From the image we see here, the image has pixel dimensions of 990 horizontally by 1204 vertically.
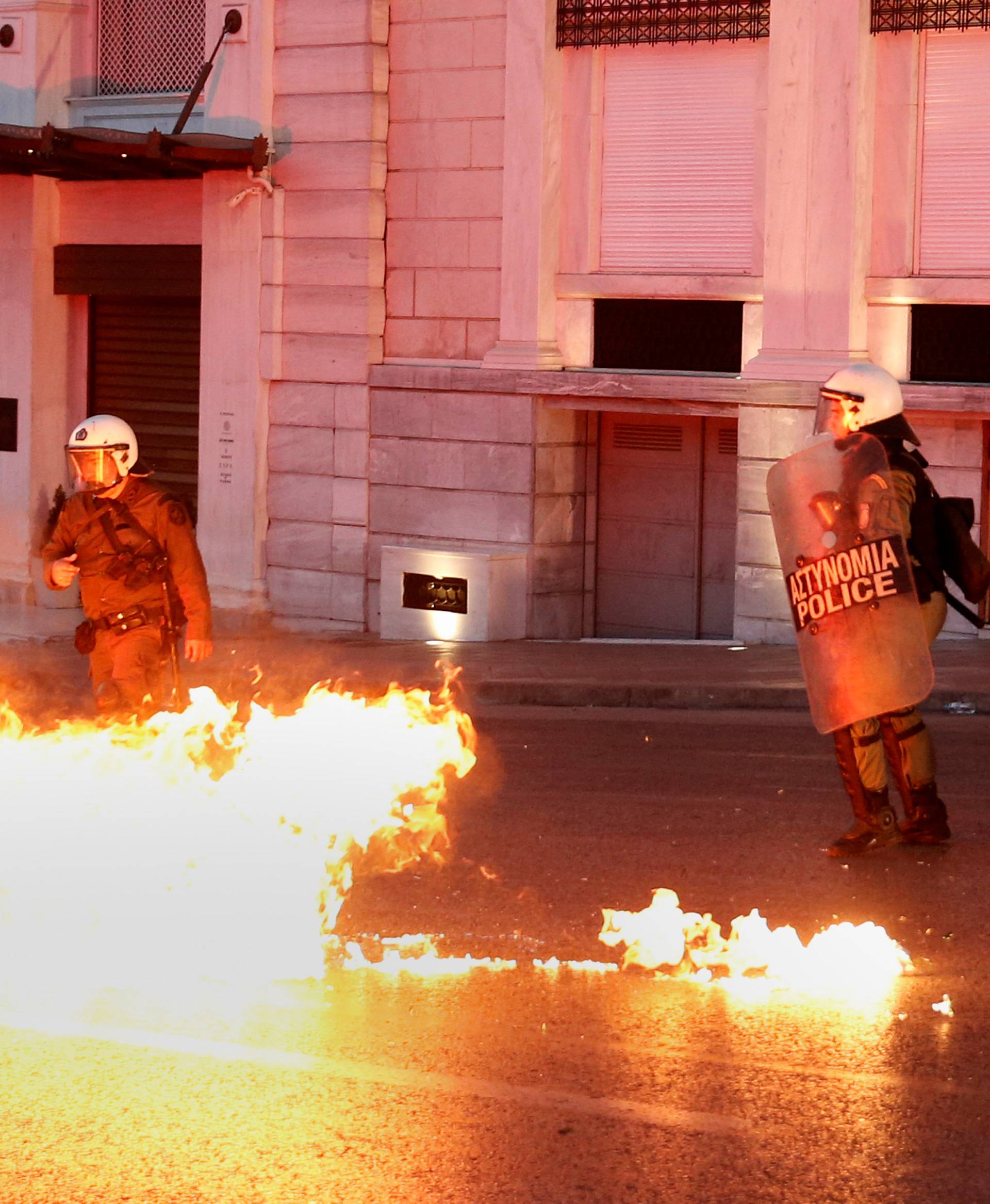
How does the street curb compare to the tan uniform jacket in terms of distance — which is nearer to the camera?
the tan uniform jacket

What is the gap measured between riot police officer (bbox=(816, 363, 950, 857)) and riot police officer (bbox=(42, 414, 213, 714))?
8.95 feet

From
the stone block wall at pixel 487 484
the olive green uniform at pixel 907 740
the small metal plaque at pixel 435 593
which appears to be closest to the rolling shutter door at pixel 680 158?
the stone block wall at pixel 487 484

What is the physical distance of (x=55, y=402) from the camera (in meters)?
21.2

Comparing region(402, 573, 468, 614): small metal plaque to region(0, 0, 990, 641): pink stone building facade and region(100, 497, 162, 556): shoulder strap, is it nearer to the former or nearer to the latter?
region(0, 0, 990, 641): pink stone building facade

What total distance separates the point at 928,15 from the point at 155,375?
318 inches

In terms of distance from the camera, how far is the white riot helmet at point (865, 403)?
29.2 ft

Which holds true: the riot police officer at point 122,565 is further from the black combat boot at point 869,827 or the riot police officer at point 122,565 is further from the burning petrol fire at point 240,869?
the black combat boot at point 869,827

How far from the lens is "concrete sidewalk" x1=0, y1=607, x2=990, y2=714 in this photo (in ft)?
45.9

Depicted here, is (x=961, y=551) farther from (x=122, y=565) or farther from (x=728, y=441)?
(x=728, y=441)

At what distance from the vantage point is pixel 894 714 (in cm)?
901

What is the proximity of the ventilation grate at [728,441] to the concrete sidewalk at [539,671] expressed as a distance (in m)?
2.14

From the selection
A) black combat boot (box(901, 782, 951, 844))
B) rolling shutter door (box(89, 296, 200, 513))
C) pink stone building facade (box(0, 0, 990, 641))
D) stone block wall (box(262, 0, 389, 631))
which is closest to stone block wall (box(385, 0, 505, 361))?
pink stone building facade (box(0, 0, 990, 641))

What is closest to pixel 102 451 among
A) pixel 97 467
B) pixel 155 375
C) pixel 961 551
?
pixel 97 467

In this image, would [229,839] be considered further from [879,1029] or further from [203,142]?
[203,142]
